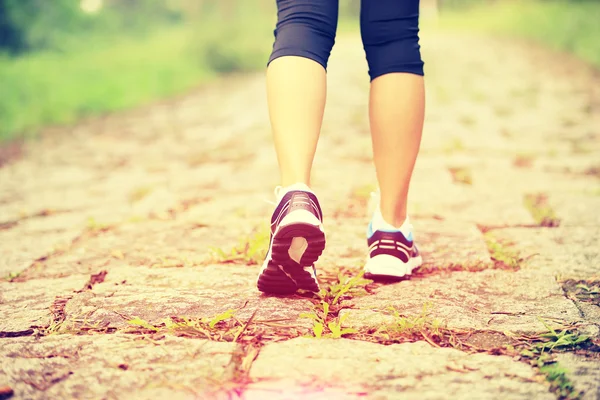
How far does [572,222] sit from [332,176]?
1.14 m

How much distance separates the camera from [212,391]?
101cm

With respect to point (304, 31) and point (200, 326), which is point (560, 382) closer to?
point (200, 326)

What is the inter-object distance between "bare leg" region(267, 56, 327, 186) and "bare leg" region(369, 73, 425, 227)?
195mm

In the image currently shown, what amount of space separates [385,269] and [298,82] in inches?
21.8

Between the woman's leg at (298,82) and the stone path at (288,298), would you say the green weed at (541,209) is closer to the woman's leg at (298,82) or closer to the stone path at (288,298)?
the stone path at (288,298)

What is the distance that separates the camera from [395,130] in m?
1.50

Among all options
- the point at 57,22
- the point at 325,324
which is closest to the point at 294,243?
the point at 325,324

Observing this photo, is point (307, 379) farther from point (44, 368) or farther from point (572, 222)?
point (572, 222)

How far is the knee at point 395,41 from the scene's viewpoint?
1471 millimetres

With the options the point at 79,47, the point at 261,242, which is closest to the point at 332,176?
the point at 261,242

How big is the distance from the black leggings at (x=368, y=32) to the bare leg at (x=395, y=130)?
4 cm

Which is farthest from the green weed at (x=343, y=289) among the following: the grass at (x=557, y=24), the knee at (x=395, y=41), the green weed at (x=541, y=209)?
the grass at (x=557, y=24)

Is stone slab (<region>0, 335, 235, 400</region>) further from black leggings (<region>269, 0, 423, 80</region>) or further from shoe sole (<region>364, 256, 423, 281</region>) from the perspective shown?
black leggings (<region>269, 0, 423, 80</region>)

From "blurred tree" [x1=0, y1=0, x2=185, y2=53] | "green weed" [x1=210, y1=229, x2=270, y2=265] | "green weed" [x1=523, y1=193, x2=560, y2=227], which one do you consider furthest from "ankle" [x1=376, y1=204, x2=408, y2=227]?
"blurred tree" [x1=0, y1=0, x2=185, y2=53]
